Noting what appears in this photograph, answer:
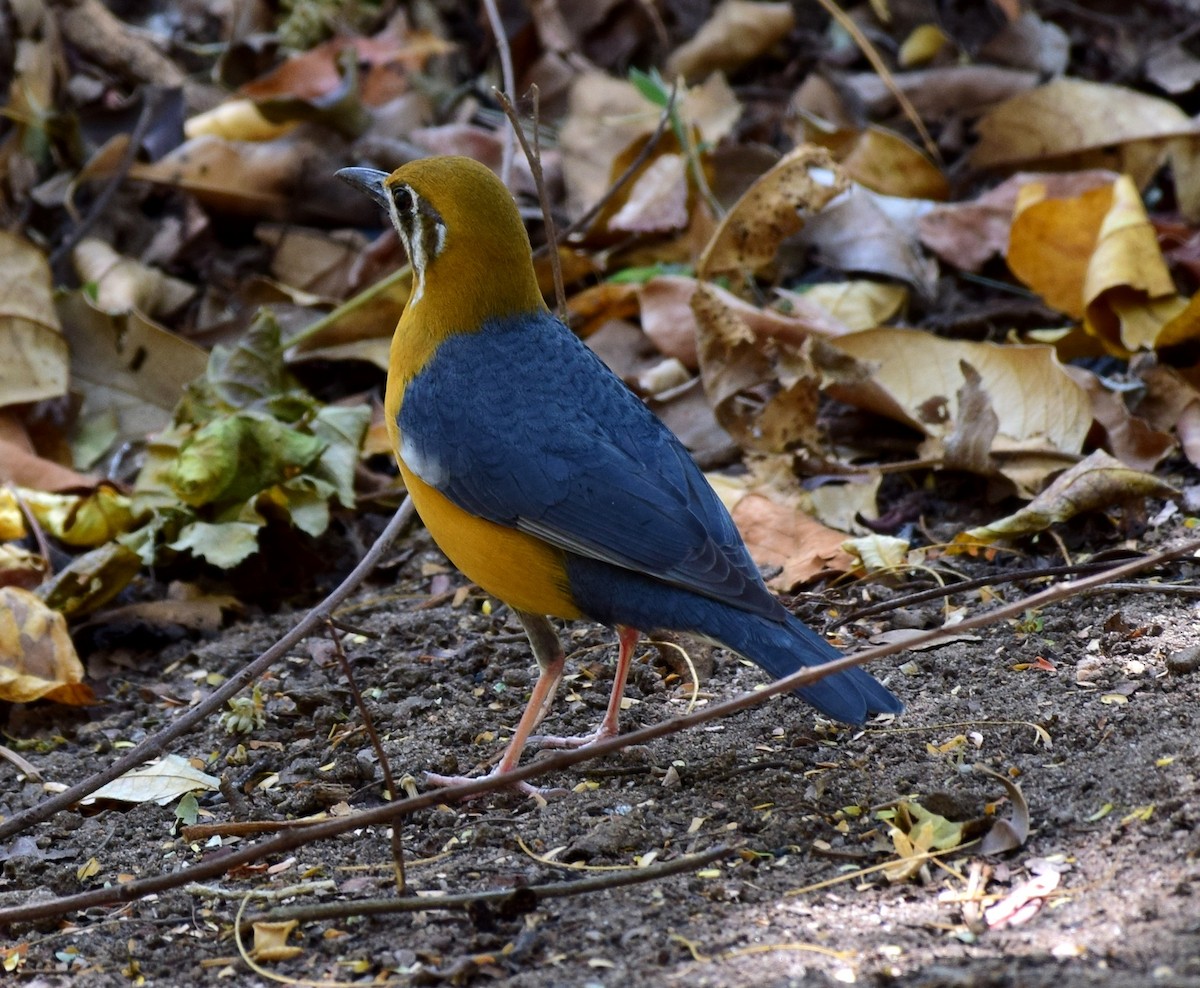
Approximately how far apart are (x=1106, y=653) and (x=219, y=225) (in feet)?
16.9

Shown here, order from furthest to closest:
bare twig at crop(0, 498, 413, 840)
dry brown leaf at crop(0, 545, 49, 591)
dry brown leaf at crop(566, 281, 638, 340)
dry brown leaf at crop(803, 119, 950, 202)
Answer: dry brown leaf at crop(803, 119, 950, 202)
dry brown leaf at crop(566, 281, 638, 340)
dry brown leaf at crop(0, 545, 49, 591)
bare twig at crop(0, 498, 413, 840)

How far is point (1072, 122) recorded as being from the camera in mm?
7004

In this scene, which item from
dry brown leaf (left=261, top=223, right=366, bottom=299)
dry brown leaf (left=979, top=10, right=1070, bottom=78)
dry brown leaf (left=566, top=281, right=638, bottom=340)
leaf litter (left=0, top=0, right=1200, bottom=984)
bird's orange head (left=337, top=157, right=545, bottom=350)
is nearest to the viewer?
leaf litter (left=0, top=0, right=1200, bottom=984)

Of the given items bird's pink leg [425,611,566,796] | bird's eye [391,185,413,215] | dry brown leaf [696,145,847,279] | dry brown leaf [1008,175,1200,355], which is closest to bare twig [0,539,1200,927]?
bird's pink leg [425,611,566,796]

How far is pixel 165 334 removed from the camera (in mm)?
6613

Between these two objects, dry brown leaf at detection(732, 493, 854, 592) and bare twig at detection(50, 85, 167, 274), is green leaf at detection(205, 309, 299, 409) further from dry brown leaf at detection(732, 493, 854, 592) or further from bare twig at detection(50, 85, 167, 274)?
dry brown leaf at detection(732, 493, 854, 592)

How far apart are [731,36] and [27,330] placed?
409 cm

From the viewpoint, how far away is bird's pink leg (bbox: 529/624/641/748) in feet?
14.3

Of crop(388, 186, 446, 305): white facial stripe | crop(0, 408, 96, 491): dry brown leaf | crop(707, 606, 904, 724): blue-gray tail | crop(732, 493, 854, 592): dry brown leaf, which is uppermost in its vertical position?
crop(388, 186, 446, 305): white facial stripe

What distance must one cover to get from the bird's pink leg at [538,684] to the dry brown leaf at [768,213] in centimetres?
225

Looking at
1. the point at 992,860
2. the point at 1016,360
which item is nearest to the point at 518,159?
the point at 1016,360

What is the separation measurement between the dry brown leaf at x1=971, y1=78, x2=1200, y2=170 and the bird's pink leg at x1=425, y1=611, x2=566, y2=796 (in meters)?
4.01

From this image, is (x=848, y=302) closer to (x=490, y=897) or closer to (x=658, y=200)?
(x=658, y=200)

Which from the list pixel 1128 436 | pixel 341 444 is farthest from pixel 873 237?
pixel 341 444
